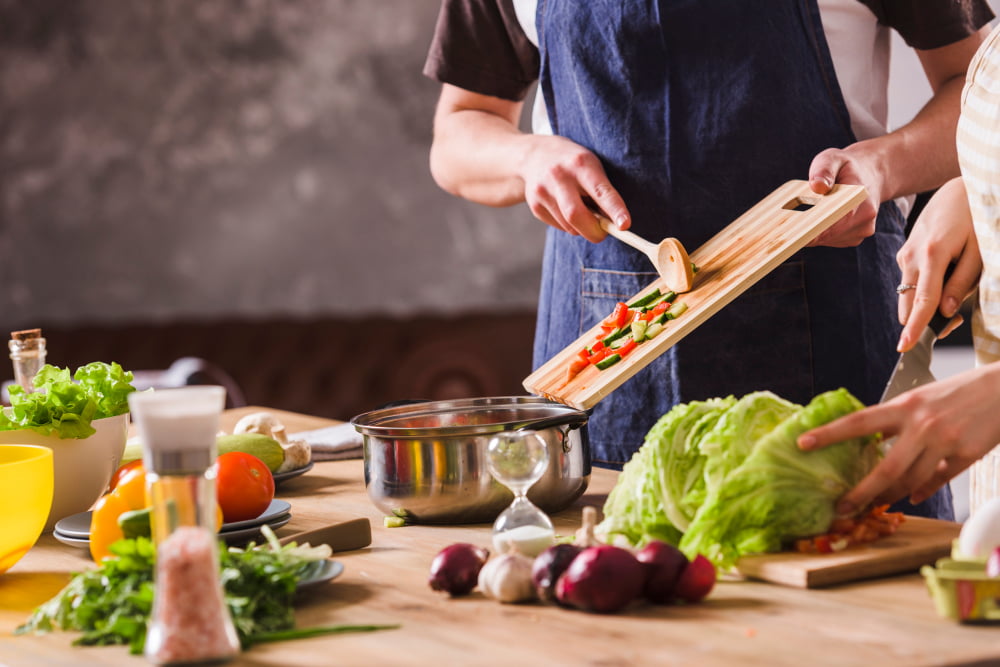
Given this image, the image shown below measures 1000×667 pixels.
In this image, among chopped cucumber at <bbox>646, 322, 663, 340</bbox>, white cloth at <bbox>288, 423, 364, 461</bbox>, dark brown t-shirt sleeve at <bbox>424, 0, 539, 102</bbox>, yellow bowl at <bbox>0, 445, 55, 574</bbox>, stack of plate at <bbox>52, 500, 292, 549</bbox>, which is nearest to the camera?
yellow bowl at <bbox>0, 445, 55, 574</bbox>

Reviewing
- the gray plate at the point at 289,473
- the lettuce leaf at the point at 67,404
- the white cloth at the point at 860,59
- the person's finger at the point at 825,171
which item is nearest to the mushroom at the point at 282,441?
the gray plate at the point at 289,473

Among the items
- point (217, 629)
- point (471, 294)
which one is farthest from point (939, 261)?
point (471, 294)

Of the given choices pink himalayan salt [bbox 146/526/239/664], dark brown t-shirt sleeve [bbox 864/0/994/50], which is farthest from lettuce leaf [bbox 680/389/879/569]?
dark brown t-shirt sleeve [bbox 864/0/994/50]

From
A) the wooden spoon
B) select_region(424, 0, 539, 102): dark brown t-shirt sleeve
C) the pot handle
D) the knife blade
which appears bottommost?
the pot handle

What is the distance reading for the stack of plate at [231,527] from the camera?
58.5 inches

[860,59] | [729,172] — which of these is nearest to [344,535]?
[729,172]

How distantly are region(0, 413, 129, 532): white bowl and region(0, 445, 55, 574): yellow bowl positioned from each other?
0.70ft

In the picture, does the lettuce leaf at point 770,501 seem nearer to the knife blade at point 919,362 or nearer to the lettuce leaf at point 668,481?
the lettuce leaf at point 668,481

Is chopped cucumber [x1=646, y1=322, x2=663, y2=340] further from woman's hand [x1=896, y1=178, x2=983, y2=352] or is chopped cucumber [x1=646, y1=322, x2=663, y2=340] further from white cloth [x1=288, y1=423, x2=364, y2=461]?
white cloth [x1=288, y1=423, x2=364, y2=461]

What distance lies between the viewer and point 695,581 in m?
1.16

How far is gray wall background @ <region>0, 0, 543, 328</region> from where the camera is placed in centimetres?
576

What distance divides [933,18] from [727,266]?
674 millimetres

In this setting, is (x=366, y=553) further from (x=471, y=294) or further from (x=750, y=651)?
(x=471, y=294)

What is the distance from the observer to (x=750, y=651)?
103 centimetres
